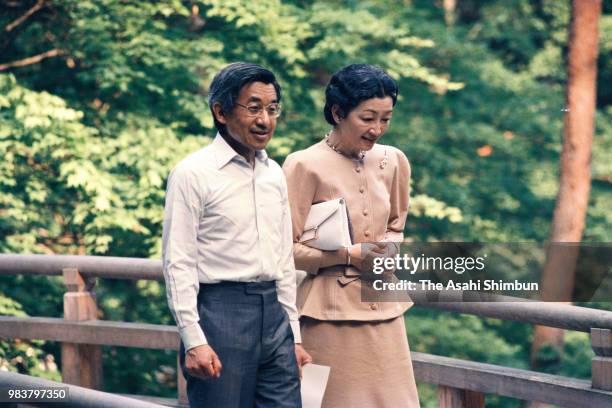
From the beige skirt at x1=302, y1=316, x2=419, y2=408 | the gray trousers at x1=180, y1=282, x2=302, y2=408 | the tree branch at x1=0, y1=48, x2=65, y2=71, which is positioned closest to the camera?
the gray trousers at x1=180, y1=282, x2=302, y2=408

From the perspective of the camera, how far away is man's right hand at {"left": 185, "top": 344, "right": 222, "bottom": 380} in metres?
3.30

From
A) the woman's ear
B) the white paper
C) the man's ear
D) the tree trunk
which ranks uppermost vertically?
the tree trunk

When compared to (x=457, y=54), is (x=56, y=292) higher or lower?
lower

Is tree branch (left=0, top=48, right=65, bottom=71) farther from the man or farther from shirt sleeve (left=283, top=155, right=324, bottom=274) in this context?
the man

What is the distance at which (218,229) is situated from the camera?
11.2ft

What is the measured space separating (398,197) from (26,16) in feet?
24.9

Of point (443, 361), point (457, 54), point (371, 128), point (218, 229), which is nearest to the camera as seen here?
point (218, 229)

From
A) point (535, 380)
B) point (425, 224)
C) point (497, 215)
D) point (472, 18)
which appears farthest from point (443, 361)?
point (472, 18)

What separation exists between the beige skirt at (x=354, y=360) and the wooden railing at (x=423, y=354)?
0.63 m

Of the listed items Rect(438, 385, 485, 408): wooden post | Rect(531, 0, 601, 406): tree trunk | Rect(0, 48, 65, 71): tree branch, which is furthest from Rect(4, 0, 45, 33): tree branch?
Rect(438, 385, 485, 408): wooden post

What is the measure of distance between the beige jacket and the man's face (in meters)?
0.55

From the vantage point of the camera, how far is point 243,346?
135 inches

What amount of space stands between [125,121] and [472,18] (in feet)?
34.3

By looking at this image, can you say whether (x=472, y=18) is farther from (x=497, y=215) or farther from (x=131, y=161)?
(x=131, y=161)
